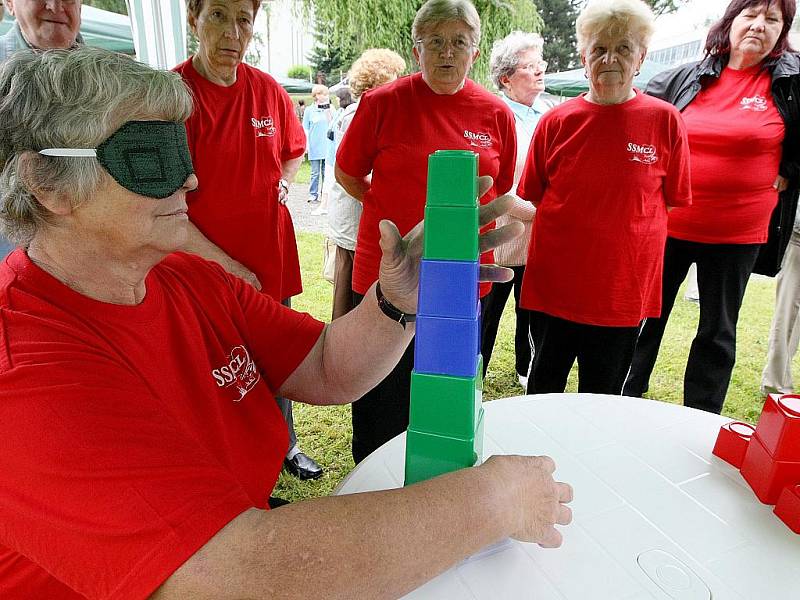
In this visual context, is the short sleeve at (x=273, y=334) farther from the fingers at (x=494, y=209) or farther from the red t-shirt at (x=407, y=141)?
the red t-shirt at (x=407, y=141)

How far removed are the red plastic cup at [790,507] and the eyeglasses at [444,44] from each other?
1908 millimetres

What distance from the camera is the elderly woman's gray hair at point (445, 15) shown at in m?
2.35

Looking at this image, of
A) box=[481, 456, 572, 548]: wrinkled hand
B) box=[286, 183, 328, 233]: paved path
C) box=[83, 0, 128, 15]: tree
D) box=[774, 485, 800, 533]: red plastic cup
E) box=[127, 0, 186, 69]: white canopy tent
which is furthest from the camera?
box=[286, 183, 328, 233]: paved path

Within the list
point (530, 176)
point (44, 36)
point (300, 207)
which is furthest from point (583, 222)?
point (300, 207)

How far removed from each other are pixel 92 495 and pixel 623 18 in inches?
93.2

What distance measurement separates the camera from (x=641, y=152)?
7.58 feet

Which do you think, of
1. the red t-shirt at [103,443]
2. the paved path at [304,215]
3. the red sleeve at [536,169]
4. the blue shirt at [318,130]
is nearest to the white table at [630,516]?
the red t-shirt at [103,443]

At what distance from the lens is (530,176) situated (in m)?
2.61

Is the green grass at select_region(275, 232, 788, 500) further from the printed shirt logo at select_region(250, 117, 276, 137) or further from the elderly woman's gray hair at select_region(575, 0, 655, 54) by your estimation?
the elderly woman's gray hair at select_region(575, 0, 655, 54)

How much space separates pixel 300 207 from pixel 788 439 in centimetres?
922

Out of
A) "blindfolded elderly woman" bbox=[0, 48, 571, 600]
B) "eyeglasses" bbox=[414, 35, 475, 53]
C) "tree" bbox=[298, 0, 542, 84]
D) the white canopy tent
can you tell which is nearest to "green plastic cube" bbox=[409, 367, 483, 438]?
"blindfolded elderly woman" bbox=[0, 48, 571, 600]

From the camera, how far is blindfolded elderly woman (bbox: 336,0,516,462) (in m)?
2.36

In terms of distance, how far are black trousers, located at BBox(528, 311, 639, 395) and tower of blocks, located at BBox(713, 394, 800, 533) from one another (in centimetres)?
129

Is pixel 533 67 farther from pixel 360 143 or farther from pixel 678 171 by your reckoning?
pixel 360 143
